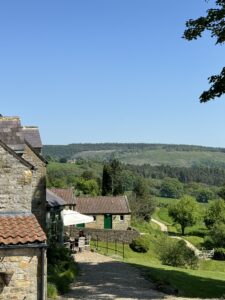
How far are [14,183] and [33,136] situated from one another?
11.3 meters

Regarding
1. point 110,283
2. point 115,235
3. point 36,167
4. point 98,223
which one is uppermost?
point 36,167

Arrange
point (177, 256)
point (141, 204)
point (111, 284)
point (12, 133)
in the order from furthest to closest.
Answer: point (141, 204) → point (177, 256) → point (111, 284) → point (12, 133)

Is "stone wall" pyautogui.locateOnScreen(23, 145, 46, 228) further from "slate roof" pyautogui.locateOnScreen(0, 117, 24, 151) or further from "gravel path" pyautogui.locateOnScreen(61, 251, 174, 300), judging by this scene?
"slate roof" pyautogui.locateOnScreen(0, 117, 24, 151)

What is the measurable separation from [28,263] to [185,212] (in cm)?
6910

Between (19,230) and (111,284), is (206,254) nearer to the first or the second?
(111,284)

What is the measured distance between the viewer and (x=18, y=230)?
12680 mm

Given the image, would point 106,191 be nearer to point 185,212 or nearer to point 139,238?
point 185,212

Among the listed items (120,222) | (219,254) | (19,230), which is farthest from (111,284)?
(120,222)

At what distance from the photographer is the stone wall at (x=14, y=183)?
537 inches

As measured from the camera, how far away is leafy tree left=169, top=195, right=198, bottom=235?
7931cm

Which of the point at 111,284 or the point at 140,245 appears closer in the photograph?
the point at 111,284

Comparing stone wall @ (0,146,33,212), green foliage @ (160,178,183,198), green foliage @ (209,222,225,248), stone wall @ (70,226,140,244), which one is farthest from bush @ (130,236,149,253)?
green foliage @ (160,178,183,198)

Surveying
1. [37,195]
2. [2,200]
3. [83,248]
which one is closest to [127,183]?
[83,248]

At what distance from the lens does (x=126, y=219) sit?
193ft
